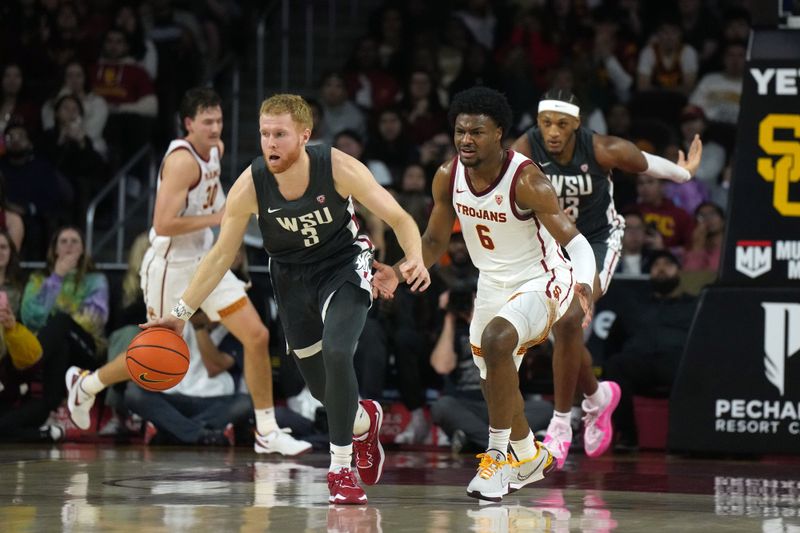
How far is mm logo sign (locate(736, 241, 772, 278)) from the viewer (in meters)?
8.88

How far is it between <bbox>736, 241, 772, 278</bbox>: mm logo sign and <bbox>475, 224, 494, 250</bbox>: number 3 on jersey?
267 centimetres

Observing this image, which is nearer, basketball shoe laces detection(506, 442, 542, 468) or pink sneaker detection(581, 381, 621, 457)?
basketball shoe laces detection(506, 442, 542, 468)

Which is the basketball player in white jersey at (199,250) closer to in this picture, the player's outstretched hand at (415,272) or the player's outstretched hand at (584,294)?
the player's outstretched hand at (415,272)

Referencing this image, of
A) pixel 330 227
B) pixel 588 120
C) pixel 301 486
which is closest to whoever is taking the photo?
pixel 330 227

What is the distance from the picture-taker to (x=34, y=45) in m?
14.5

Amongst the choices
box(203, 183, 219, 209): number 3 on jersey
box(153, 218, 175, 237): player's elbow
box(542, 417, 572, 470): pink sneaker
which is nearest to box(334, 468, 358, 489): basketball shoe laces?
box(542, 417, 572, 470): pink sneaker

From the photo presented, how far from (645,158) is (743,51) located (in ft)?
18.7

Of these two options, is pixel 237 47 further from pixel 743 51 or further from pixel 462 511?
pixel 462 511

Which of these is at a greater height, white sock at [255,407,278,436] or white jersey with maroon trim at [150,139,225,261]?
white jersey with maroon trim at [150,139,225,261]

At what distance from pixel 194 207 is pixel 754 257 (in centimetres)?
369

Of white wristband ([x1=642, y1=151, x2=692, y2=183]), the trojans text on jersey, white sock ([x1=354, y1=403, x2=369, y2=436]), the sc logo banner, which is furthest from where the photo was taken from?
the sc logo banner

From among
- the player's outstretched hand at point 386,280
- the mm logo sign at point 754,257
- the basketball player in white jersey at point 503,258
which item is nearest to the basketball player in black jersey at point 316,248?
the player's outstretched hand at point 386,280

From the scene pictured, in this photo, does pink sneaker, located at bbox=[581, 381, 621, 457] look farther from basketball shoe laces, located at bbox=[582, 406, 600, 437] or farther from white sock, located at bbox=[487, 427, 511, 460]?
white sock, located at bbox=[487, 427, 511, 460]

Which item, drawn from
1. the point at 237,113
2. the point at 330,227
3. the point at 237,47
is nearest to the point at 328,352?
the point at 330,227
